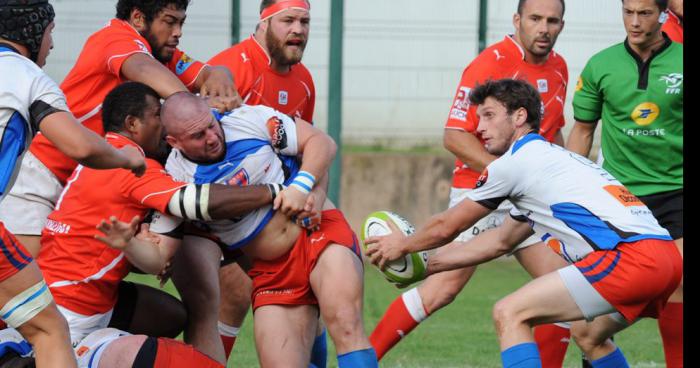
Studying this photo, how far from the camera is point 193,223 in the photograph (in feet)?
19.8

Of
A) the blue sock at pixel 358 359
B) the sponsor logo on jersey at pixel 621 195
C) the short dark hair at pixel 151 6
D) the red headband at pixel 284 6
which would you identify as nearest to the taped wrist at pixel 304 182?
the blue sock at pixel 358 359

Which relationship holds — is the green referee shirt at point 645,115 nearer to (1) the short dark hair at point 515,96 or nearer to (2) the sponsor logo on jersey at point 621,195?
(1) the short dark hair at point 515,96

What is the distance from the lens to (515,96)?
5.99 metres

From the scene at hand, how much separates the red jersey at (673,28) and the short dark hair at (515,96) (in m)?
2.09

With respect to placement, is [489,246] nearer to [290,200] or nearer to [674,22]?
[290,200]

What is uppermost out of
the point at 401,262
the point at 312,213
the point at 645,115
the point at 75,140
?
the point at 75,140

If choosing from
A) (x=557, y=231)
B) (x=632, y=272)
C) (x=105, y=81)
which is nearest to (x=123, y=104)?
(x=105, y=81)

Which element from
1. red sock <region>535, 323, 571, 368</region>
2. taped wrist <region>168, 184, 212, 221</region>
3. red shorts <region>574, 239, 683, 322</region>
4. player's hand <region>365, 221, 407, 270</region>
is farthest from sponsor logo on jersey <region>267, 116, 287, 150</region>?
red sock <region>535, 323, 571, 368</region>

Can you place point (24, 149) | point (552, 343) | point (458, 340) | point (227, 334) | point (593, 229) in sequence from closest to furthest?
1. point (24, 149)
2. point (593, 229)
3. point (227, 334)
4. point (552, 343)
5. point (458, 340)

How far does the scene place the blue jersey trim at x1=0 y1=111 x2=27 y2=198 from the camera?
15.9 feet

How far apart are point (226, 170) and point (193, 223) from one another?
1.48ft

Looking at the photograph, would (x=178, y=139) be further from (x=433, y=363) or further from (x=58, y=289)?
(x=433, y=363)

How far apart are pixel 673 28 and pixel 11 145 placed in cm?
478

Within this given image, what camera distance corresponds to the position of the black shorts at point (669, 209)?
277 inches
